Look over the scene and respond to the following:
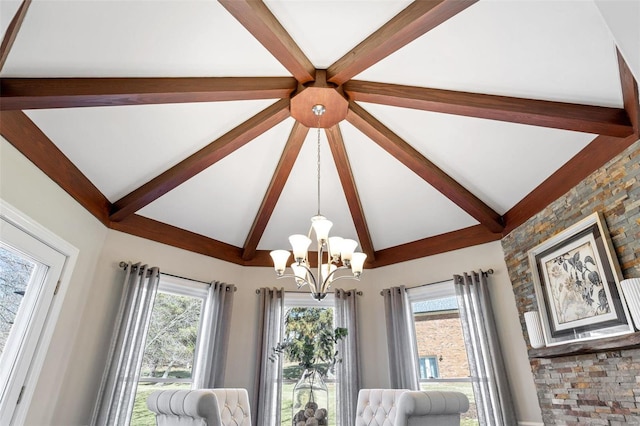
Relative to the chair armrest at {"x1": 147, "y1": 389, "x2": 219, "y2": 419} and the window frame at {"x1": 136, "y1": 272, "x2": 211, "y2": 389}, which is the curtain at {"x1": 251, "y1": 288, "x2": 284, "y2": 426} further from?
the chair armrest at {"x1": 147, "y1": 389, "x2": 219, "y2": 419}

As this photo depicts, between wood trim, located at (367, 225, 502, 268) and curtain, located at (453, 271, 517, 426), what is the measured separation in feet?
1.36

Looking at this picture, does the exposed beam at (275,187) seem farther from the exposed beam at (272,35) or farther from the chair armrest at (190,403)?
the chair armrest at (190,403)

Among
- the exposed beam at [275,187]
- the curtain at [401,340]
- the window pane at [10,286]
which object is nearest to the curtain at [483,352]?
the curtain at [401,340]

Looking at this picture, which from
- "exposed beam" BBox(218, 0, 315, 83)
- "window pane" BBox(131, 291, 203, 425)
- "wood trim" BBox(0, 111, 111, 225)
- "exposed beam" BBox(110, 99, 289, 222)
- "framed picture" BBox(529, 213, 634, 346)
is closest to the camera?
"exposed beam" BBox(218, 0, 315, 83)

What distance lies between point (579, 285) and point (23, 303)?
14.0 feet

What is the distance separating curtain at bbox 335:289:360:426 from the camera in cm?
391

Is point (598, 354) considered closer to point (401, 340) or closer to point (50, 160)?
point (401, 340)

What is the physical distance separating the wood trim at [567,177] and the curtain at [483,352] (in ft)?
2.32

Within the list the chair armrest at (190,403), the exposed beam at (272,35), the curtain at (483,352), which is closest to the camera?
the chair armrest at (190,403)

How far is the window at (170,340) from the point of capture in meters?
3.65

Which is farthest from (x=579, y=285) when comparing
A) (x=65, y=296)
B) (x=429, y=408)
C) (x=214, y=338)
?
(x=65, y=296)

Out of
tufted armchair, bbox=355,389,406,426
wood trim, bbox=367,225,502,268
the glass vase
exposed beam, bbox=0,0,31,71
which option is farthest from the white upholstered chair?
exposed beam, bbox=0,0,31,71

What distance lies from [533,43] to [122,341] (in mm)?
4044

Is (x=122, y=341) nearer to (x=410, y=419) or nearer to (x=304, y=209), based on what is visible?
(x=304, y=209)
